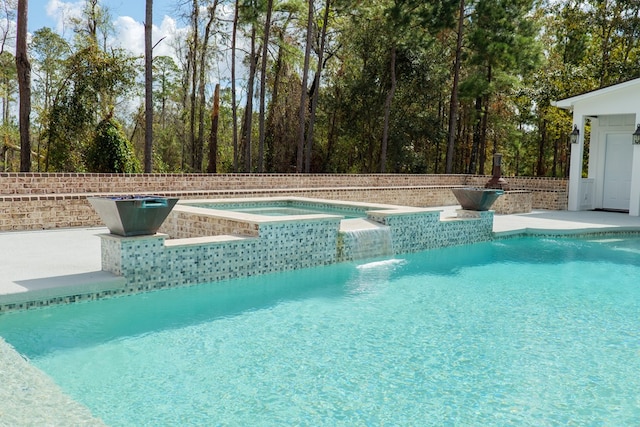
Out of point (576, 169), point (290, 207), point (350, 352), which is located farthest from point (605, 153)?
point (350, 352)

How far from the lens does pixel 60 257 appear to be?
19.7ft

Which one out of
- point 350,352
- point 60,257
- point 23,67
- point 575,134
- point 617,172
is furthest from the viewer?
point 617,172

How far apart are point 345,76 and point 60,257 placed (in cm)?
1692

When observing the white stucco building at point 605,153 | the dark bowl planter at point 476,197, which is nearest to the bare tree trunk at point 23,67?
the dark bowl planter at point 476,197

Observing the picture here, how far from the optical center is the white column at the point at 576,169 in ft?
43.8

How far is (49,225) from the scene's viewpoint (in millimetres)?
8500

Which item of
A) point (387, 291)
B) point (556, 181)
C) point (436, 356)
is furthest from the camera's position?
point (556, 181)

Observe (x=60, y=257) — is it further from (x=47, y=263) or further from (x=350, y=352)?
(x=350, y=352)

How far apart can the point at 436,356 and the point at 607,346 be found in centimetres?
140

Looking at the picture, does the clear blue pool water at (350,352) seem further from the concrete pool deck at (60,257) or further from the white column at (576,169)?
the white column at (576,169)

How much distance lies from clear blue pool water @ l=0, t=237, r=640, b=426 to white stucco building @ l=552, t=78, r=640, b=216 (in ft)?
24.9

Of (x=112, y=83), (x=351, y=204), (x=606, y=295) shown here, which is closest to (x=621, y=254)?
(x=606, y=295)

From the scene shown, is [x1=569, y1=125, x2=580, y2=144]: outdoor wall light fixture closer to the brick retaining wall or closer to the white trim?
the white trim

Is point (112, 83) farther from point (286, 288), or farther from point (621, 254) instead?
point (621, 254)
